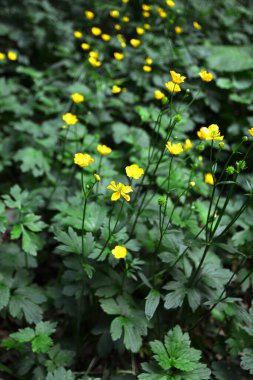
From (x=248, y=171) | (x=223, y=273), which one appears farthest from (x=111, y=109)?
(x=223, y=273)

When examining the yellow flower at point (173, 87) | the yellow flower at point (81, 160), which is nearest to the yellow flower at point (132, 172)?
the yellow flower at point (81, 160)

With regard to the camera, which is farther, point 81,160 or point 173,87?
point 173,87

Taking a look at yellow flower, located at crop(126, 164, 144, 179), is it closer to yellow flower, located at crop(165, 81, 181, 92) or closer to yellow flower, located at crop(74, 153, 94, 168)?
yellow flower, located at crop(74, 153, 94, 168)

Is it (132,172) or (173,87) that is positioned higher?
(173,87)

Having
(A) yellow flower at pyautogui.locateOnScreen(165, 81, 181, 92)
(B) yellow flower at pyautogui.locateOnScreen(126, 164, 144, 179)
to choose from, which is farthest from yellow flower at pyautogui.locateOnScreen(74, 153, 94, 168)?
(A) yellow flower at pyautogui.locateOnScreen(165, 81, 181, 92)

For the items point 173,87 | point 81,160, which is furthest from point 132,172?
point 173,87

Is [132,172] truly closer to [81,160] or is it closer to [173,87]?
[81,160]

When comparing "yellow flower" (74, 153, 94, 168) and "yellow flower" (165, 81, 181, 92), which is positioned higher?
"yellow flower" (165, 81, 181, 92)

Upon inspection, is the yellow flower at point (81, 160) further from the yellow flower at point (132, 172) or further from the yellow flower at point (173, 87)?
Answer: the yellow flower at point (173, 87)

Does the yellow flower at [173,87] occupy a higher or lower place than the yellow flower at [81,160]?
higher

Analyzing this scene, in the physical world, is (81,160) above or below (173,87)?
below

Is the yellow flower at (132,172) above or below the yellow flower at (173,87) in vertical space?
below

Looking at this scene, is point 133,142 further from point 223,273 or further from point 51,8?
point 51,8
